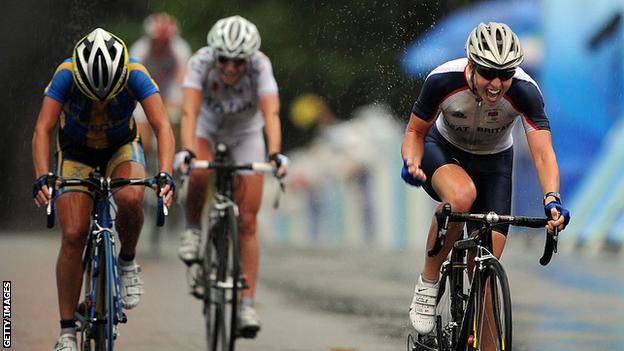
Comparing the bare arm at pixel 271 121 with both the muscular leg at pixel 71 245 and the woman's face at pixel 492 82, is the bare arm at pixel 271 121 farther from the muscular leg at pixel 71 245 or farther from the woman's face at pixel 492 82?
the woman's face at pixel 492 82

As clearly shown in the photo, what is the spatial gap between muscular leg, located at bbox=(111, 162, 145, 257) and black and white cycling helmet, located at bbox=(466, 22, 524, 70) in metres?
2.10

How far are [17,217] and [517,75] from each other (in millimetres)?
19812

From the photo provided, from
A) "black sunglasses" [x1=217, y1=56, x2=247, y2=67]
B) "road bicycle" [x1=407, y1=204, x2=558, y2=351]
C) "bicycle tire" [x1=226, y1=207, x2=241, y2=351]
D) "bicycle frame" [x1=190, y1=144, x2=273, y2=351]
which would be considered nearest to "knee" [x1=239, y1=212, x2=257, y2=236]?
"bicycle frame" [x1=190, y1=144, x2=273, y2=351]

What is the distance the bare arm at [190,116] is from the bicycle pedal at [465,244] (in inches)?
105

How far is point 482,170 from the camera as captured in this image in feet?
28.7

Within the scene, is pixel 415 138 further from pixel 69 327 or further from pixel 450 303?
pixel 69 327

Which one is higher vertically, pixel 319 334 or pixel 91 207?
pixel 91 207

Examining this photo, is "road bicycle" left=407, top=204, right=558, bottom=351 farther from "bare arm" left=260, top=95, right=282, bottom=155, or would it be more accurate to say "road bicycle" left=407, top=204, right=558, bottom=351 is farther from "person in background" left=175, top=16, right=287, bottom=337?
"bare arm" left=260, top=95, right=282, bottom=155

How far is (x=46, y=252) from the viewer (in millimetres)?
18094

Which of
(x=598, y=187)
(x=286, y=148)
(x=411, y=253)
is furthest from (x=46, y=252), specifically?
(x=286, y=148)

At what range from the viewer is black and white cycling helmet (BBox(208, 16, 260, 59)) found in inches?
425

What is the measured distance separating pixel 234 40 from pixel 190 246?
4.86 ft

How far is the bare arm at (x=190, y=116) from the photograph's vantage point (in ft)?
35.2

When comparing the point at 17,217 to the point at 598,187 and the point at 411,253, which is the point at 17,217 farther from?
the point at 598,187
